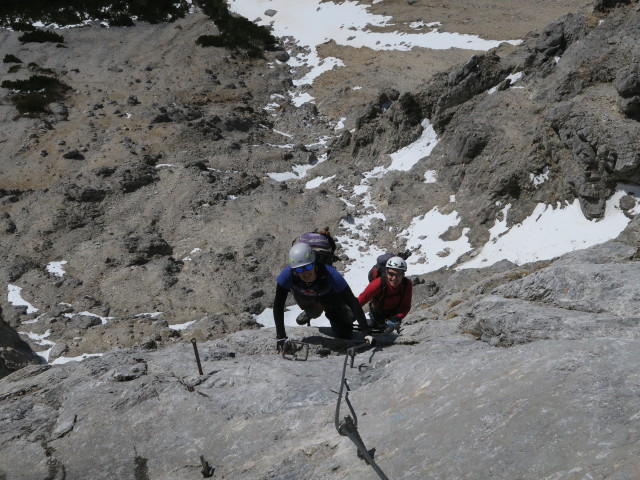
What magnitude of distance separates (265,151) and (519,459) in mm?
27902

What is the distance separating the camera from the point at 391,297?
810 cm

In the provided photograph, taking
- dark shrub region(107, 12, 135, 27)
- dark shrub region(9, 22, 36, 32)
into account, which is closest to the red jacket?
dark shrub region(107, 12, 135, 27)

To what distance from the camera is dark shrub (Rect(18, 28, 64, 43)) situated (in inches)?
1715

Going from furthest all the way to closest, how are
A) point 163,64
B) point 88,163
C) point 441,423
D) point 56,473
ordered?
point 163,64
point 88,163
point 56,473
point 441,423

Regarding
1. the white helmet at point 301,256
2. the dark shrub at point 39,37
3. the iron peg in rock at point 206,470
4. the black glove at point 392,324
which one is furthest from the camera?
the dark shrub at point 39,37

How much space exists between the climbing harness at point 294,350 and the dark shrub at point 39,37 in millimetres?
47828

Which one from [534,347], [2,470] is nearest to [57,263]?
[2,470]

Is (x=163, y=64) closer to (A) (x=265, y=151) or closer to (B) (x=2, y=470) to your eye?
(A) (x=265, y=151)

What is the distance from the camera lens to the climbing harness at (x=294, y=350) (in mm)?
6840

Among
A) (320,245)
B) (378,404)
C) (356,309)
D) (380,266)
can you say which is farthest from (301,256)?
(378,404)

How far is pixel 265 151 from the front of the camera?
98.2 feet

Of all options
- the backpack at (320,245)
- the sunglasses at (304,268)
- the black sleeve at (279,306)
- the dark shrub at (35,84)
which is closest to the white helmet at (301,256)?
the sunglasses at (304,268)

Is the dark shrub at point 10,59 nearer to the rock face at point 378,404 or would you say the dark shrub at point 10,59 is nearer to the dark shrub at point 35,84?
the dark shrub at point 35,84

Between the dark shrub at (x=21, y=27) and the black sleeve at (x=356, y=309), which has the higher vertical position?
the dark shrub at (x=21, y=27)
